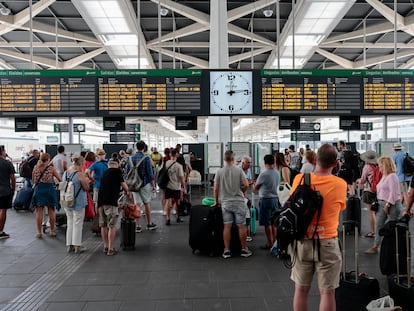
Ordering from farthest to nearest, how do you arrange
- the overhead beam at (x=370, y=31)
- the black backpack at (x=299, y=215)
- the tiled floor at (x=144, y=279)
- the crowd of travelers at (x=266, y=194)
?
the overhead beam at (x=370, y=31)
the tiled floor at (x=144, y=279)
the crowd of travelers at (x=266, y=194)
the black backpack at (x=299, y=215)

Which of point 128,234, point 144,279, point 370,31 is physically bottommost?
point 144,279

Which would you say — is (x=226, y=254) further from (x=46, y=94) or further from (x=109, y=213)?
(x=46, y=94)

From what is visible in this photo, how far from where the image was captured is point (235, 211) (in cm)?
545

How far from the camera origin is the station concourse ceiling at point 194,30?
1358 centimetres

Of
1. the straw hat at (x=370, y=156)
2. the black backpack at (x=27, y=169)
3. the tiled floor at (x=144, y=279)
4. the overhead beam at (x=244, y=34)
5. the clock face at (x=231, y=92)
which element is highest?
A: the overhead beam at (x=244, y=34)

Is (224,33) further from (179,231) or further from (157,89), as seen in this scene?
(179,231)

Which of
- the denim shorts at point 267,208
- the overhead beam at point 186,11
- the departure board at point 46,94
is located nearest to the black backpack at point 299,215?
the denim shorts at point 267,208

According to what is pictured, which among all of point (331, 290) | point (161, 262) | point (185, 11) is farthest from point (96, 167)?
point (185, 11)

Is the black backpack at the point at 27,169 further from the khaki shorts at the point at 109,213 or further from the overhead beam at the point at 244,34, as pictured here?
the overhead beam at the point at 244,34

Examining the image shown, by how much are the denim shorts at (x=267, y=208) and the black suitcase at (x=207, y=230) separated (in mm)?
674

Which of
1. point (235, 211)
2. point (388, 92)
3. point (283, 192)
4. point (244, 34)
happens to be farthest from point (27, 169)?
point (244, 34)

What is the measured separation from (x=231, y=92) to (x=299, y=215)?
628 centimetres

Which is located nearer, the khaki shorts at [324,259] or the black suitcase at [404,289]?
the khaki shorts at [324,259]

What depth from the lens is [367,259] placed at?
535 centimetres
